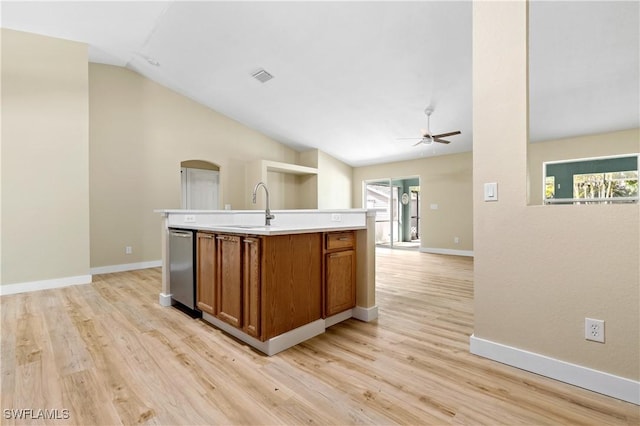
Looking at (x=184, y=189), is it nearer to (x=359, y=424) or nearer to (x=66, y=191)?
(x=66, y=191)

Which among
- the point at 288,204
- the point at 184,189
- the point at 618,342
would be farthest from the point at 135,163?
the point at 618,342

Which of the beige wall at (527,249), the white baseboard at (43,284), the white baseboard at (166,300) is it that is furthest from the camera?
the white baseboard at (43,284)

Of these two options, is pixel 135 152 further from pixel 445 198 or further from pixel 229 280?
pixel 445 198

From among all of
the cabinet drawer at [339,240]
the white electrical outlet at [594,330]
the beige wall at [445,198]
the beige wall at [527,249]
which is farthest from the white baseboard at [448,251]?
the white electrical outlet at [594,330]

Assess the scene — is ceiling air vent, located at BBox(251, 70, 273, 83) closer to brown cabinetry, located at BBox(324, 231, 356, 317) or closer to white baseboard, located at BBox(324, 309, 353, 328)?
brown cabinetry, located at BBox(324, 231, 356, 317)

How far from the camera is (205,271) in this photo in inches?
104

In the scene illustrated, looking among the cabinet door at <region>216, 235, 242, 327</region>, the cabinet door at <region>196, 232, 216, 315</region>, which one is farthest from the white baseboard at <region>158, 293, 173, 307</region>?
the cabinet door at <region>216, 235, 242, 327</region>

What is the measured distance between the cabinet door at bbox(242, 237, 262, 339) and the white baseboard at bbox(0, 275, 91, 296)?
3531 millimetres

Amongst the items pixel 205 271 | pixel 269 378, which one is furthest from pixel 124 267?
pixel 269 378

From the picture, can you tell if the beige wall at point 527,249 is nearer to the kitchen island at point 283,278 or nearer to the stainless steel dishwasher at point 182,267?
the kitchen island at point 283,278

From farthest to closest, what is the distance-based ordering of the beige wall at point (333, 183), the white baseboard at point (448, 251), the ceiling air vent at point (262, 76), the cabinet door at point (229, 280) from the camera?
the beige wall at point (333, 183)
the white baseboard at point (448, 251)
the ceiling air vent at point (262, 76)
the cabinet door at point (229, 280)

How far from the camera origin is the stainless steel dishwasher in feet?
9.26

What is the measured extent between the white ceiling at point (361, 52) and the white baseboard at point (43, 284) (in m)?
3.32

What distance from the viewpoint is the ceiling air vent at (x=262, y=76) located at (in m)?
4.95
